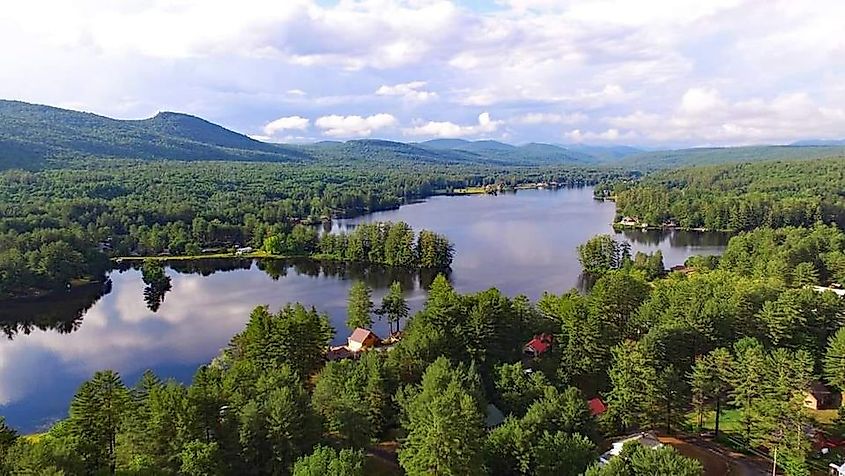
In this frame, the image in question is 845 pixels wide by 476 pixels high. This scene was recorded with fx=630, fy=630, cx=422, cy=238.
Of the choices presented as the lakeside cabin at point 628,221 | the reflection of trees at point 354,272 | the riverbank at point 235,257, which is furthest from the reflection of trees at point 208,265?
the lakeside cabin at point 628,221

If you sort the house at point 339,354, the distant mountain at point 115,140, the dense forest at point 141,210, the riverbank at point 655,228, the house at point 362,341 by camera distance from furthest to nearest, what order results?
1. the distant mountain at point 115,140
2. the riverbank at point 655,228
3. the dense forest at point 141,210
4. the house at point 362,341
5. the house at point 339,354

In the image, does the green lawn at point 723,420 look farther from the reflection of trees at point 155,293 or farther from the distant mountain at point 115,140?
the distant mountain at point 115,140

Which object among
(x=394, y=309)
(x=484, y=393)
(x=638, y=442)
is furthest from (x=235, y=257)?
(x=638, y=442)

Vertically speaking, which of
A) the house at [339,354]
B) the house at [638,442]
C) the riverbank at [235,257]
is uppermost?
the house at [638,442]

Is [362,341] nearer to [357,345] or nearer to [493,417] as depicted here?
[357,345]

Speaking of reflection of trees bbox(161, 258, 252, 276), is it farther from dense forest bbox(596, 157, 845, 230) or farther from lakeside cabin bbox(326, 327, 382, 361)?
dense forest bbox(596, 157, 845, 230)

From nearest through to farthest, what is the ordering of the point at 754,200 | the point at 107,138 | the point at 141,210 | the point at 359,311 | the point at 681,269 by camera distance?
the point at 359,311
the point at 681,269
the point at 141,210
the point at 754,200
the point at 107,138

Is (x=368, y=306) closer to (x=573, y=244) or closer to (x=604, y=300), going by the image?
(x=604, y=300)
